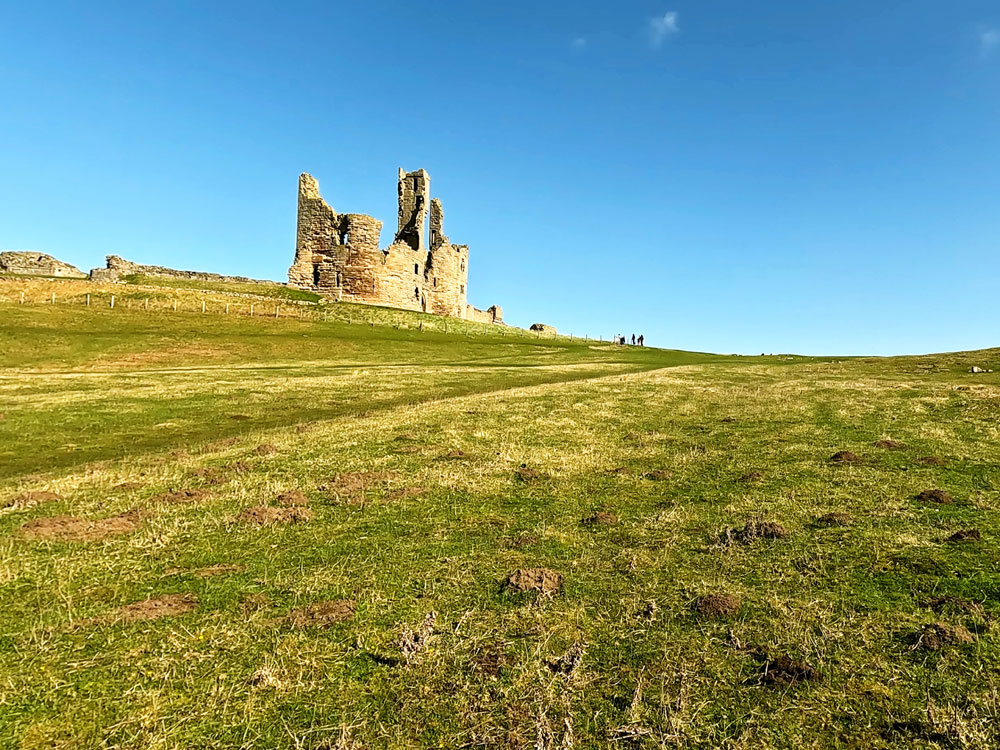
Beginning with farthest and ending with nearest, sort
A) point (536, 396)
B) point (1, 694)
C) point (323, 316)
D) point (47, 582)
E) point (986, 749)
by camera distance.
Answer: point (323, 316), point (536, 396), point (47, 582), point (1, 694), point (986, 749)

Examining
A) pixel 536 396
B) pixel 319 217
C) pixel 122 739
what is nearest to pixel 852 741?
pixel 122 739

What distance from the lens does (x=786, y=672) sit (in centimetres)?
530

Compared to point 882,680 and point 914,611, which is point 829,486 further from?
point 882,680

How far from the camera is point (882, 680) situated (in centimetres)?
517

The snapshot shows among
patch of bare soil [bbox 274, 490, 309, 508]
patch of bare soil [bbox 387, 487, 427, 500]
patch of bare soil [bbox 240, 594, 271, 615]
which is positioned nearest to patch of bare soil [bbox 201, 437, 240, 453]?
patch of bare soil [bbox 274, 490, 309, 508]

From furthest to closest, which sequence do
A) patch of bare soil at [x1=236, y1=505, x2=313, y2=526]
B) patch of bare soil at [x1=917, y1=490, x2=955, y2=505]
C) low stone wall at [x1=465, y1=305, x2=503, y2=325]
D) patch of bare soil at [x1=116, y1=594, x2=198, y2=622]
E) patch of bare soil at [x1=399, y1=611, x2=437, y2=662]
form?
1. low stone wall at [x1=465, y1=305, x2=503, y2=325]
2. patch of bare soil at [x1=917, y1=490, x2=955, y2=505]
3. patch of bare soil at [x1=236, y1=505, x2=313, y2=526]
4. patch of bare soil at [x1=116, y1=594, x2=198, y2=622]
5. patch of bare soil at [x1=399, y1=611, x2=437, y2=662]

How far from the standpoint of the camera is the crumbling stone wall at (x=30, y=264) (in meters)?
71.6

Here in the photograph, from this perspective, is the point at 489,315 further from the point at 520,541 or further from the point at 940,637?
the point at 940,637

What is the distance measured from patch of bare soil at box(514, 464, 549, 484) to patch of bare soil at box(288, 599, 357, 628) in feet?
18.6

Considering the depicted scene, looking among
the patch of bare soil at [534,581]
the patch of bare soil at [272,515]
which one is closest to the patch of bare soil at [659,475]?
the patch of bare soil at [534,581]

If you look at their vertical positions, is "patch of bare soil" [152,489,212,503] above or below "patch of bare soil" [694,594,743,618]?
below

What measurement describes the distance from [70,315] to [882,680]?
184ft

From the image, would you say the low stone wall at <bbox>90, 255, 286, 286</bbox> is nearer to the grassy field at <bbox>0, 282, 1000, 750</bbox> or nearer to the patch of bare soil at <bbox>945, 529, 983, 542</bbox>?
the grassy field at <bbox>0, 282, 1000, 750</bbox>

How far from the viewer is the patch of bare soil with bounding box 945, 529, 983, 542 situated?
7.91 meters
